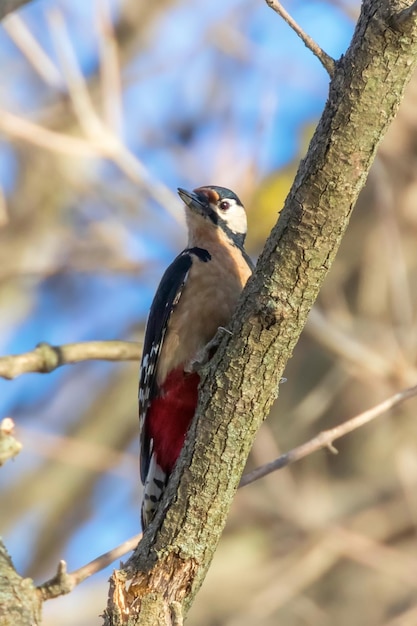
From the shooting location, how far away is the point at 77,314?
30.0 feet

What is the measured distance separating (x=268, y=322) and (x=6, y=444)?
1.21m

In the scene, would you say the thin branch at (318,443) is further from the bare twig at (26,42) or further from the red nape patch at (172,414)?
the bare twig at (26,42)

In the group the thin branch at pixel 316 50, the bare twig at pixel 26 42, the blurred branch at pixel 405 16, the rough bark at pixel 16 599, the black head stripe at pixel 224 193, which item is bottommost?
the rough bark at pixel 16 599

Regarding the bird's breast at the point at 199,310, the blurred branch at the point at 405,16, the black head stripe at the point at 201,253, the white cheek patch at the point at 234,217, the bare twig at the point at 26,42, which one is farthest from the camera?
the bare twig at the point at 26,42

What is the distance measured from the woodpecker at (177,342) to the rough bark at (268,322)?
3.68 feet

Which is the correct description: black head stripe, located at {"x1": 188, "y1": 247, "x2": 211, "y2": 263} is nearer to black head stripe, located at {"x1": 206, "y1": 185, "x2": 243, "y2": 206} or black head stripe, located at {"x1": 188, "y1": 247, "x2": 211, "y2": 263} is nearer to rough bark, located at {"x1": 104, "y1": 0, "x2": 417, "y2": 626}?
black head stripe, located at {"x1": 206, "y1": 185, "x2": 243, "y2": 206}

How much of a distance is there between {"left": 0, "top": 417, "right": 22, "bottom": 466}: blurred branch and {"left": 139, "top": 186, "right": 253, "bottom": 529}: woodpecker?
37.8 inches

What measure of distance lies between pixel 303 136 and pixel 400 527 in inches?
127

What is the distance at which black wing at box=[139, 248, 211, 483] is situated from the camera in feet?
15.4

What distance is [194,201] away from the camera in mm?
5242

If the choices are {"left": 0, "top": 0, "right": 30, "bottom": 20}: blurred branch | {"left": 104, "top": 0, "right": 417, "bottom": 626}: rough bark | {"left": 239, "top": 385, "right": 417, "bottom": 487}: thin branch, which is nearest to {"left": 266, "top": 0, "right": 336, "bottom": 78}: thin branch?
{"left": 104, "top": 0, "right": 417, "bottom": 626}: rough bark

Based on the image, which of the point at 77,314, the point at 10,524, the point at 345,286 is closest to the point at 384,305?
the point at 345,286

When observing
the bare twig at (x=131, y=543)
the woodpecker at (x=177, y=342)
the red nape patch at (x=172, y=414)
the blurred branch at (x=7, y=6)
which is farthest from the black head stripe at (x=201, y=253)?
the blurred branch at (x=7, y=6)

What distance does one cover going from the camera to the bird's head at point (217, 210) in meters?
5.23
